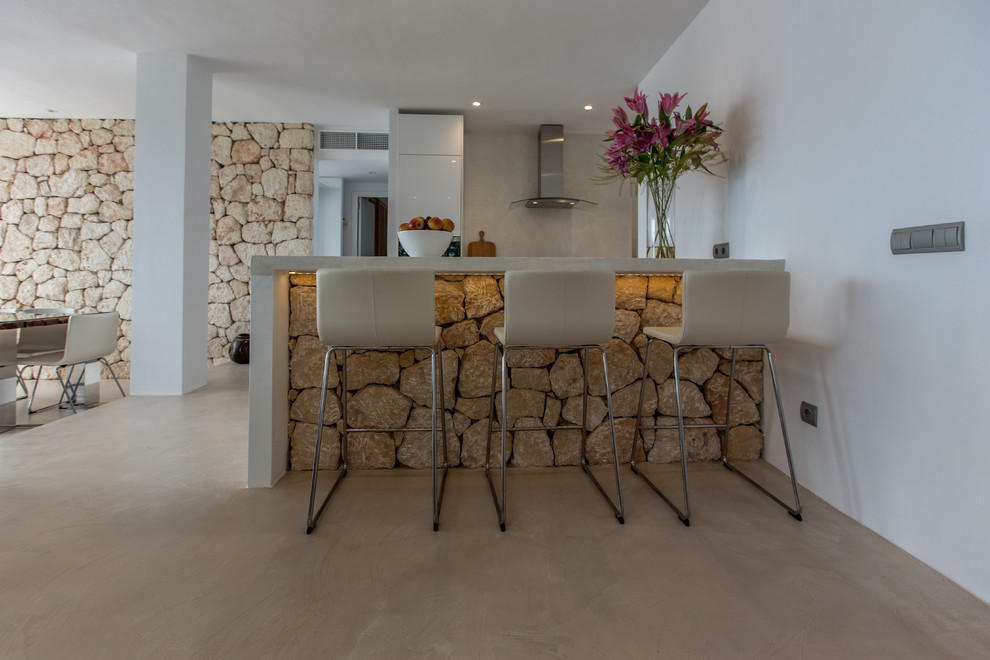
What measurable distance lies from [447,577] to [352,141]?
5088 mm

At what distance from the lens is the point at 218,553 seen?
1639 mm

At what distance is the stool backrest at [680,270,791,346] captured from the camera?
1.88 m

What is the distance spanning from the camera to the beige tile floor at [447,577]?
1.24m

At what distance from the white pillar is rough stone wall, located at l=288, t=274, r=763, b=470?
7.44 feet

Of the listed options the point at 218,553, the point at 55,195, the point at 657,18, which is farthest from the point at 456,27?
the point at 55,195

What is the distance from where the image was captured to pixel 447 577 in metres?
1.52

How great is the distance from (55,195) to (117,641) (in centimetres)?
Result: 589

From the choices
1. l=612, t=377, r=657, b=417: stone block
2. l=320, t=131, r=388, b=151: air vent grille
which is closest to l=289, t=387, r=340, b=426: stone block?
l=612, t=377, r=657, b=417: stone block

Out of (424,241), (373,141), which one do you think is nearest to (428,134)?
(373,141)

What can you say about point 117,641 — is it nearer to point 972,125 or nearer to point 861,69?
point 972,125

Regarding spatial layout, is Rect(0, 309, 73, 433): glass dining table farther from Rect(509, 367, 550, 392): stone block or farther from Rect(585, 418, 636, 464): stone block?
Rect(585, 418, 636, 464): stone block

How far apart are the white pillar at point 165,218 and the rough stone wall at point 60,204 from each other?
185 cm

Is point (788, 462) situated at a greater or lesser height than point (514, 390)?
lesser

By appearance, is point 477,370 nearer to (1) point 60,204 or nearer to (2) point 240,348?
(2) point 240,348
